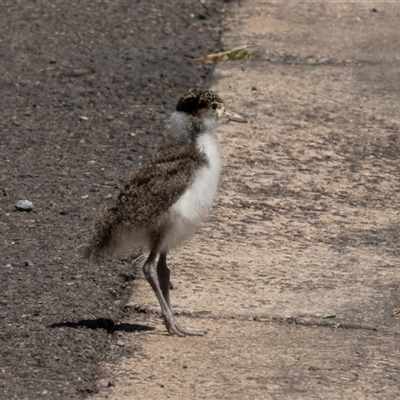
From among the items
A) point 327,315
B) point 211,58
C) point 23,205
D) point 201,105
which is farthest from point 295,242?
point 211,58

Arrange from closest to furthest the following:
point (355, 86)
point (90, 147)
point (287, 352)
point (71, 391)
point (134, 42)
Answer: point (71, 391) < point (287, 352) < point (90, 147) < point (355, 86) < point (134, 42)

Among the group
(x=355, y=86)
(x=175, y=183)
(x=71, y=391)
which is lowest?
(x=355, y=86)

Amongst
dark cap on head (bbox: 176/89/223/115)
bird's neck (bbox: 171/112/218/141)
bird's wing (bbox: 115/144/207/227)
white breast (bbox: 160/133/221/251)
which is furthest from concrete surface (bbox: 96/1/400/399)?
dark cap on head (bbox: 176/89/223/115)

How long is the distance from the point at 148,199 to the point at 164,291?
0.52 metres

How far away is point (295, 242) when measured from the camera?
7031 mm

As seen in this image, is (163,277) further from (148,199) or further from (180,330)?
(148,199)

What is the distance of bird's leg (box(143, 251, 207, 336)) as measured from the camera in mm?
5844

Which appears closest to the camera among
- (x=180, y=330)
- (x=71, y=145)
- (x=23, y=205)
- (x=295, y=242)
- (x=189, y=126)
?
(x=180, y=330)

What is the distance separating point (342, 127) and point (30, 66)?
2.78 meters

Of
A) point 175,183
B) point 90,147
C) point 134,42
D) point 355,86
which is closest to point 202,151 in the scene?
point 175,183

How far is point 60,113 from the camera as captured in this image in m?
8.82

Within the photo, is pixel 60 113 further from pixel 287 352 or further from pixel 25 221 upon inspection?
pixel 287 352

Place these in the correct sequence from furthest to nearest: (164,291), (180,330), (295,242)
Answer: (295,242)
(164,291)
(180,330)

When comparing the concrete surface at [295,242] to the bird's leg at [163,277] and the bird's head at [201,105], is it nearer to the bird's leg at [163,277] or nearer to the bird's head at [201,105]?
the bird's leg at [163,277]
